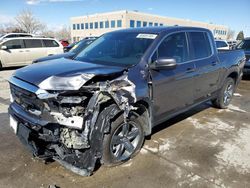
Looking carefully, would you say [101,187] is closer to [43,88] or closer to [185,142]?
[43,88]

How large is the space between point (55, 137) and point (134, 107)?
111 cm

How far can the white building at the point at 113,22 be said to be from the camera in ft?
183

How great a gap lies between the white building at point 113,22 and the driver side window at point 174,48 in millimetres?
52693

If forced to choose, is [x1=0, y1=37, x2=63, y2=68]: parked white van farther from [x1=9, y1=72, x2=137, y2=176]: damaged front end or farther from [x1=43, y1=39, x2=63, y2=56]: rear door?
[x1=9, y1=72, x2=137, y2=176]: damaged front end

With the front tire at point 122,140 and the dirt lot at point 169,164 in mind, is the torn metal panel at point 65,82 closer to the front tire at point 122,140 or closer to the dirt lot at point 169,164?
the front tire at point 122,140

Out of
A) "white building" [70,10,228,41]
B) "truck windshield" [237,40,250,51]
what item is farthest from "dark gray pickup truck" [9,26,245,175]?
"white building" [70,10,228,41]

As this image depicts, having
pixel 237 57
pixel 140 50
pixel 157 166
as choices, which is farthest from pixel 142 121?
pixel 237 57

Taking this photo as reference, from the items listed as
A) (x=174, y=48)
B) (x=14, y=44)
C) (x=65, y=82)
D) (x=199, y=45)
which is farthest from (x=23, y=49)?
(x=65, y=82)

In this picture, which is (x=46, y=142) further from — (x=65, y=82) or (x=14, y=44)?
(x=14, y=44)

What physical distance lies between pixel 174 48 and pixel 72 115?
2236 mm

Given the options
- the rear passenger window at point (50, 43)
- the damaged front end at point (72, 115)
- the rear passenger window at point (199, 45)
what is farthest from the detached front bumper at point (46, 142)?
the rear passenger window at point (50, 43)

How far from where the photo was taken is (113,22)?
5831cm

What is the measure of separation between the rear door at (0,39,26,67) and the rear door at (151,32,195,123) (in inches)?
435

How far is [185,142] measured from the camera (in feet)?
13.4
